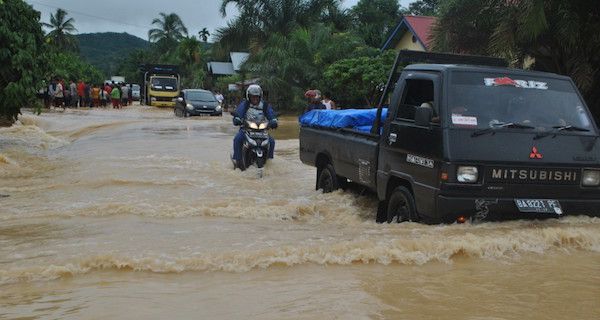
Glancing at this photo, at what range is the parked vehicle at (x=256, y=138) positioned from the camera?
11.4 metres

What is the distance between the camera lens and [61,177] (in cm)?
1164

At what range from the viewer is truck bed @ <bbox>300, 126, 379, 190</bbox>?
736 cm

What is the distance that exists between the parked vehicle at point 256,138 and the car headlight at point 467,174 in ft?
19.8

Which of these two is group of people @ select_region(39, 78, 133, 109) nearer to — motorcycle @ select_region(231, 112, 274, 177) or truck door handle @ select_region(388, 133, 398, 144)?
motorcycle @ select_region(231, 112, 274, 177)

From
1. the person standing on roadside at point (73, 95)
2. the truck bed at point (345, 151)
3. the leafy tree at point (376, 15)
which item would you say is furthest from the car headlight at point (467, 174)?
the leafy tree at point (376, 15)

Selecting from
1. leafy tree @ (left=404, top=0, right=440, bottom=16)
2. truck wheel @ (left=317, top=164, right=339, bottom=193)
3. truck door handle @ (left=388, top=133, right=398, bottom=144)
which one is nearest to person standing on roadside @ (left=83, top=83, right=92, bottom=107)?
leafy tree @ (left=404, top=0, right=440, bottom=16)

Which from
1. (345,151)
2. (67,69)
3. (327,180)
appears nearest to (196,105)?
(327,180)

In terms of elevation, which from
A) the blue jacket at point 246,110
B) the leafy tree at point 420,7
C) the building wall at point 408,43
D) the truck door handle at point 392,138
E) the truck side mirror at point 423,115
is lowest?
the truck door handle at point 392,138

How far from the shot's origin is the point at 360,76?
2583cm

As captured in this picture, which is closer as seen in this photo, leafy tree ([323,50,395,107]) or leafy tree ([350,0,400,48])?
leafy tree ([323,50,395,107])

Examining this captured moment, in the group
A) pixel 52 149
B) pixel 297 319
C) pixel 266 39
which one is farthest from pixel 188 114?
pixel 297 319

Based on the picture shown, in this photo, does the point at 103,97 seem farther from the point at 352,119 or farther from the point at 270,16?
the point at 352,119

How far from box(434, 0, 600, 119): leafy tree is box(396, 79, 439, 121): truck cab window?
18.4 ft

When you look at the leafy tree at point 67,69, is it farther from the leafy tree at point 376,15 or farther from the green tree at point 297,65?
the leafy tree at point 376,15
